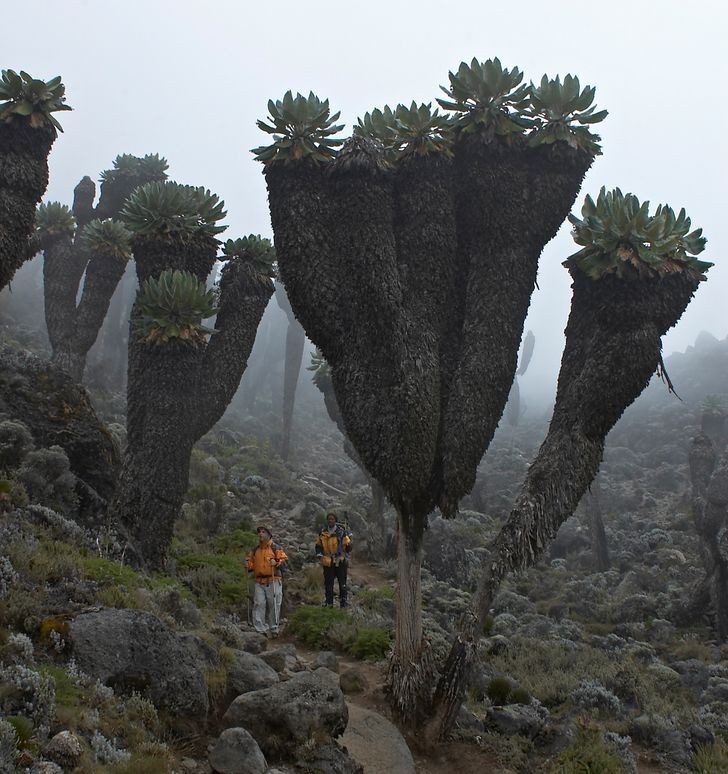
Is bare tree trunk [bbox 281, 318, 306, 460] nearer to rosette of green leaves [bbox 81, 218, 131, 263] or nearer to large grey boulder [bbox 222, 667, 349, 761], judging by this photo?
rosette of green leaves [bbox 81, 218, 131, 263]

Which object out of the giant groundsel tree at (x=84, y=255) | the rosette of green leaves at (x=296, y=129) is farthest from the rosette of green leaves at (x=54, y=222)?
the rosette of green leaves at (x=296, y=129)

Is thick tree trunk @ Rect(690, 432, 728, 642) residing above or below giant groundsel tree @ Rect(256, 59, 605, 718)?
below

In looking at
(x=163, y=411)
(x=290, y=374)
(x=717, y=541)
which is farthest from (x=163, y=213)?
(x=290, y=374)

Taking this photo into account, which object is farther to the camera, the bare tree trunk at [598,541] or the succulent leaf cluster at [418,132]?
the bare tree trunk at [598,541]

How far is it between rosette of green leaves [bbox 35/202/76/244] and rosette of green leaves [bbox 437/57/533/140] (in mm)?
15268

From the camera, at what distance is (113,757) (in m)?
4.20

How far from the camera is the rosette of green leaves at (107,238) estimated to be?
642 inches

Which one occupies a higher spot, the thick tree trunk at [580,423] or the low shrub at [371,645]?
the thick tree trunk at [580,423]

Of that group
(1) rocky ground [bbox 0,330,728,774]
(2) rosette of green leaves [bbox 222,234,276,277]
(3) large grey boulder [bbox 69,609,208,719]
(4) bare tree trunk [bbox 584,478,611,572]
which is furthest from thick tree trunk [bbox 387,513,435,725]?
(4) bare tree trunk [bbox 584,478,611,572]

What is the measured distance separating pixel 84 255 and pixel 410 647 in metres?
16.8

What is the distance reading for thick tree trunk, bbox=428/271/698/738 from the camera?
699cm

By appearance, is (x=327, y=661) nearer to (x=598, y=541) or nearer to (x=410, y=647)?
(x=410, y=647)

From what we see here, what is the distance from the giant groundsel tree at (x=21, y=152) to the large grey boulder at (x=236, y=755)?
706 cm

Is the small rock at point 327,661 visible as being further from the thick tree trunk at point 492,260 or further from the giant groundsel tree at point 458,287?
the thick tree trunk at point 492,260
